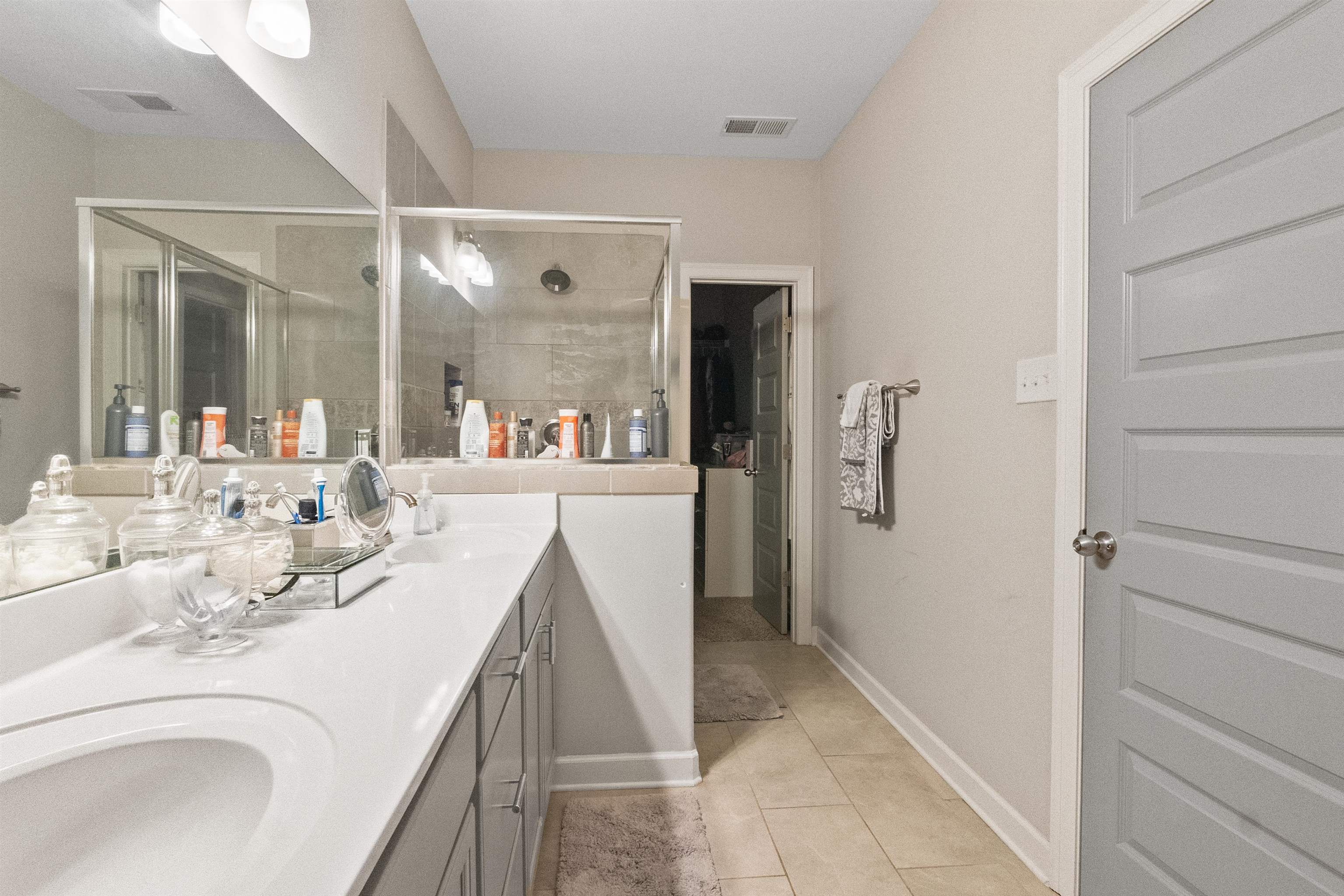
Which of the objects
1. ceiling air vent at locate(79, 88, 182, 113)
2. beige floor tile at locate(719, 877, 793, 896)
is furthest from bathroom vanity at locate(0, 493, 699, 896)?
ceiling air vent at locate(79, 88, 182, 113)

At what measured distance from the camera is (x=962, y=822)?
1798 mm

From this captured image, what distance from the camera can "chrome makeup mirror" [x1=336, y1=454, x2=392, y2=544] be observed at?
4.34 ft

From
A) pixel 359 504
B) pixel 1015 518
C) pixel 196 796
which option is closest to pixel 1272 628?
pixel 1015 518

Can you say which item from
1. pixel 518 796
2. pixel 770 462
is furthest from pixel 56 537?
pixel 770 462

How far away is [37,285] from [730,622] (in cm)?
346

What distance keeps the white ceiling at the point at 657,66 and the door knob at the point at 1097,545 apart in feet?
6.17

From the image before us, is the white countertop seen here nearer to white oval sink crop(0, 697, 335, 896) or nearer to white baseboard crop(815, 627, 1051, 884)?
white oval sink crop(0, 697, 335, 896)

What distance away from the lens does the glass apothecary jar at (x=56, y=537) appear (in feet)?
2.47

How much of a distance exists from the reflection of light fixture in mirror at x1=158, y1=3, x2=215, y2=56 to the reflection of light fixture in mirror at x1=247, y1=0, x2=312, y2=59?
0.20 meters

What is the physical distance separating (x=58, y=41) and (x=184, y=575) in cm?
70

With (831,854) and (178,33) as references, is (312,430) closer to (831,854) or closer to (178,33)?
(178,33)

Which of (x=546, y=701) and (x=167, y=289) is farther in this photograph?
(x=546, y=701)

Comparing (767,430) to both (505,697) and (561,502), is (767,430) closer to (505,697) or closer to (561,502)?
(561,502)

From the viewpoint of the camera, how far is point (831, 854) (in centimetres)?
166
